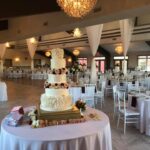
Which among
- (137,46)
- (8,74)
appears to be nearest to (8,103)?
(137,46)

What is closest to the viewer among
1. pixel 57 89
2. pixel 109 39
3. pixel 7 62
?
pixel 57 89

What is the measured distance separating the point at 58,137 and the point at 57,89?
87cm

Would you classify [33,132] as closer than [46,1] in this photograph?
Yes

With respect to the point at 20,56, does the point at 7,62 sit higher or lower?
lower

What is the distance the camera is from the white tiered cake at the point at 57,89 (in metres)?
3.29

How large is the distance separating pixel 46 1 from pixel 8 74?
17.9 m

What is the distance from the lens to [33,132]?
2.81m

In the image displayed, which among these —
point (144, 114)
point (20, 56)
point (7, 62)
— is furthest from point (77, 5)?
point (20, 56)

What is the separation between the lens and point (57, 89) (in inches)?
131

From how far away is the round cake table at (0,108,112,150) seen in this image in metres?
2.58

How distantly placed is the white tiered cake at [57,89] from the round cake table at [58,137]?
0.36 metres

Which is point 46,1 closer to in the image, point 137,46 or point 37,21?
point 37,21

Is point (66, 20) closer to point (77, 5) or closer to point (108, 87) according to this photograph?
point (77, 5)

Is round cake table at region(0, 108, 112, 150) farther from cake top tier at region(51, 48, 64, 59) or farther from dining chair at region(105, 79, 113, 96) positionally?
dining chair at region(105, 79, 113, 96)
